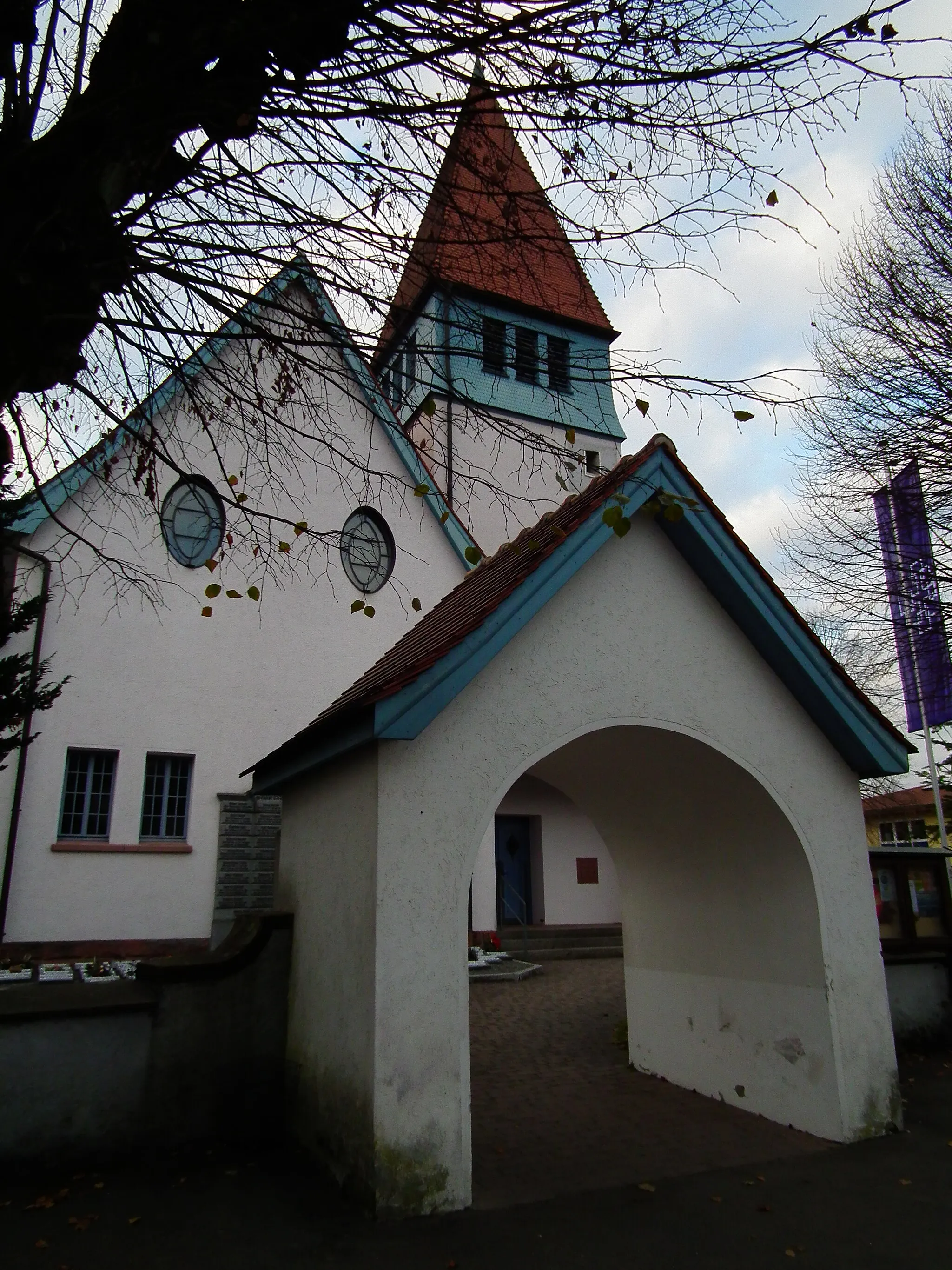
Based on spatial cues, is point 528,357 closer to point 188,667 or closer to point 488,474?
point 188,667

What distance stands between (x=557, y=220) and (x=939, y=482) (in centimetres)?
879

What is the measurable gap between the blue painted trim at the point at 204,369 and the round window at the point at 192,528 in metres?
1.27

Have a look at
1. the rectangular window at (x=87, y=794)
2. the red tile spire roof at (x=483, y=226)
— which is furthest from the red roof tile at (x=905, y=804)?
the red tile spire roof at (x=483, y=226)

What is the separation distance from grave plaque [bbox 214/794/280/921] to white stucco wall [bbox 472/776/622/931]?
7121mm

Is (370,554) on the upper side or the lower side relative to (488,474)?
lower

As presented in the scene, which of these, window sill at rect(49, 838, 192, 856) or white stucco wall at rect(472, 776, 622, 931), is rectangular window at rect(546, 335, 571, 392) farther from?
white stucco wall at rect(472, 776, 622, 931)

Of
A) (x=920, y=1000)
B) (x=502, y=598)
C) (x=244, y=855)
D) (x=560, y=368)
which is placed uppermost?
(x=560, y=368)

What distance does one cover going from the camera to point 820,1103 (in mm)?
6734

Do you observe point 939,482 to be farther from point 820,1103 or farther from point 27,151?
point 27,151

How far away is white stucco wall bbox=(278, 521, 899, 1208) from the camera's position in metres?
5.55

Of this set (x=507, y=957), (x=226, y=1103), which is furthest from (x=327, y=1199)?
(x=507, y=957)

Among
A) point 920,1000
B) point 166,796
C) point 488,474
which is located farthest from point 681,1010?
point 488,474

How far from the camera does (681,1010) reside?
834 centimetres

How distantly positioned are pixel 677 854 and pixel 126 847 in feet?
30.0
